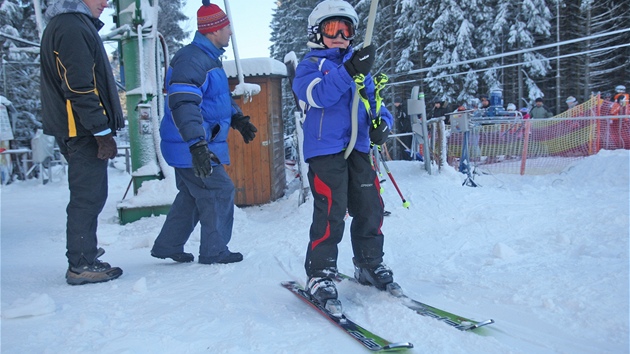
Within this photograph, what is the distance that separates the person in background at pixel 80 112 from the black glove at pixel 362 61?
160cm

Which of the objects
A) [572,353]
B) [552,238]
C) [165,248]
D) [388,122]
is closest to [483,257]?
[552,238]

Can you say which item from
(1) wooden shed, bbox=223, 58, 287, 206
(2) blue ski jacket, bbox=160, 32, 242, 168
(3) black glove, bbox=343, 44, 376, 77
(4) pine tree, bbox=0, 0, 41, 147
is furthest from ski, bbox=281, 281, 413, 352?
(4) pine tree, bbox=0, 0, 41, 147

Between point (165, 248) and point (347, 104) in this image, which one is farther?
point (165, 248)

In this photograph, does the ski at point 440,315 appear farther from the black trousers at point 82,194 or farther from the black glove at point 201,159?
the black trousers at point 82,194

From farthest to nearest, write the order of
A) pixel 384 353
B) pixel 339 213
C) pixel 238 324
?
pixel 339 213 < pixel 238 324 < pixel 384 353

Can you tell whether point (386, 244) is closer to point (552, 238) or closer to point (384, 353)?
point (552, 238)

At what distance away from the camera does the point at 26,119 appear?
2155cm

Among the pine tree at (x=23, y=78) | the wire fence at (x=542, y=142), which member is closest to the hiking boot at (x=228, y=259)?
the wire fence at (x=542, y=142)

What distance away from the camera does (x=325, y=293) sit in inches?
99.5

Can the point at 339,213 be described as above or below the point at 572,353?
above

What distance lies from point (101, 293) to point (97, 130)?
38.8 inches

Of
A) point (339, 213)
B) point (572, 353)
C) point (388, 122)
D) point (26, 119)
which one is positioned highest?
point (26, 119)

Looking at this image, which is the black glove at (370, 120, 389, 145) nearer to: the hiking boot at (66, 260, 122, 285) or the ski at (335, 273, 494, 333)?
the ski at (335, 273, 494, 333)

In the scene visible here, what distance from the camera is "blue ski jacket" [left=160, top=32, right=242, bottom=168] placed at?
3109mm
